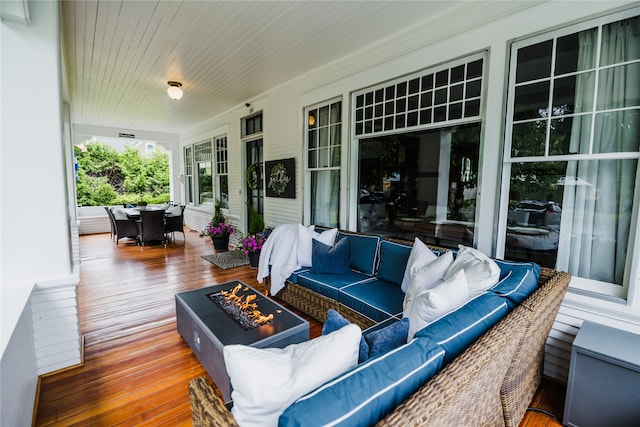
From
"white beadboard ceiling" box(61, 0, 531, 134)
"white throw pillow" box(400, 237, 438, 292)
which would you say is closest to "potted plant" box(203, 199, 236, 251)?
"white beadboard ceiling" box(61, 0, 531, 134)

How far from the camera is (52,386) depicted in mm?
2191

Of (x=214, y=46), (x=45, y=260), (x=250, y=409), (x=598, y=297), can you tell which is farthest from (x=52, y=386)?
(x=598, y=297)

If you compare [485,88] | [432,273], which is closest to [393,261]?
[432,273]

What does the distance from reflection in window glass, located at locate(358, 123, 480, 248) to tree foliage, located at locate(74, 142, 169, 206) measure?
33.1 feet

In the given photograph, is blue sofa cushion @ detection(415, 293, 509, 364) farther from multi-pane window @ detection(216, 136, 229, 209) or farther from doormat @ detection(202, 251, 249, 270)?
multi-pane window @ detection(216, 136, 229, 209)

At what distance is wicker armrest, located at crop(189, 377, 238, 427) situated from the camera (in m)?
0.90

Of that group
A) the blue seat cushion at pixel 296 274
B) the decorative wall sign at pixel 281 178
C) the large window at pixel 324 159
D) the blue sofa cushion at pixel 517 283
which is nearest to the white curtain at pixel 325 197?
the large window at pixel 324 159

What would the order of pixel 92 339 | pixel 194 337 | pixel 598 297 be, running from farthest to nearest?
pixel 92 339 < pixel 194 337 < pixel 598 297

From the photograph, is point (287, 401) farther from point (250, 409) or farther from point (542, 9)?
point (542, 9)

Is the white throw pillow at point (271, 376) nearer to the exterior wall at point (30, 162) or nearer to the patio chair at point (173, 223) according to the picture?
the exterior wall at point (30, 162)

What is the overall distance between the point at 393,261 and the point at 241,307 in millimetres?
1512

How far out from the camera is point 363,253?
10.8ft

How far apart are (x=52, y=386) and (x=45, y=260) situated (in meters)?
0.95

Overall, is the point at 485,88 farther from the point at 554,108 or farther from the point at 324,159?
the point at 324,159
